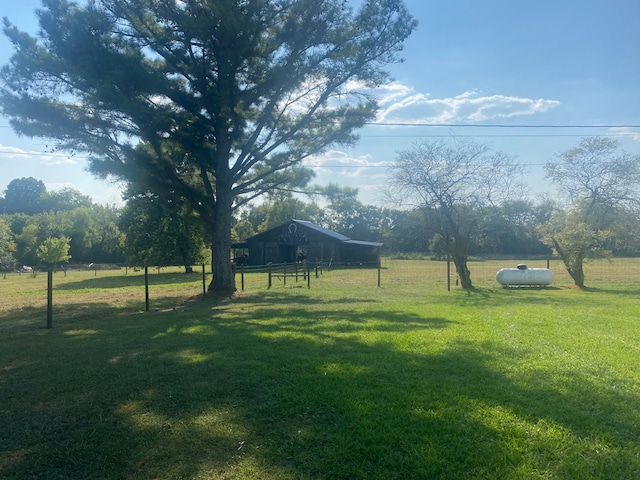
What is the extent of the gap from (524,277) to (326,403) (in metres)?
19.0

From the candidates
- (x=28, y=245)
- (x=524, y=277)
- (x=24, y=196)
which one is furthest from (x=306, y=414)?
(x=24, y=196)

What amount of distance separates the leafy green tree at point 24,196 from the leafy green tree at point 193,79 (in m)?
97.8

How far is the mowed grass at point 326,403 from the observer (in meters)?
3.41

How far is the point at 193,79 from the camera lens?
613 inches

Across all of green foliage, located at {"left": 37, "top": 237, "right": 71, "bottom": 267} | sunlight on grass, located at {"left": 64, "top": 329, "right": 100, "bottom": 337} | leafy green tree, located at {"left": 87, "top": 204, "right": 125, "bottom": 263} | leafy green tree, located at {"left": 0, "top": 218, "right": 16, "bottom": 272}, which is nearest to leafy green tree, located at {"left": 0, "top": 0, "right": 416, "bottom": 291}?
sunlight on grass, located at {"left": 64, "top": 329, "right": 100, "bottom": 337}

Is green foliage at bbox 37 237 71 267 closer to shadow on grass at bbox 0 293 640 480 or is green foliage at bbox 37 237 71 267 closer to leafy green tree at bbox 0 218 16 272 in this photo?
leafy green tree at bbox 0 218 16 272

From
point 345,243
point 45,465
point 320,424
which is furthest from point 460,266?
point 345,243

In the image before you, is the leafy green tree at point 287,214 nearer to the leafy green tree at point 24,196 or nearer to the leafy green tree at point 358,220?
the leafy green tree at point 358,220

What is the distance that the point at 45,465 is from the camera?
3484mm

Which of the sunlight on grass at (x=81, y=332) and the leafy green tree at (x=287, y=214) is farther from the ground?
the leafy green tree at (x=287, y=214)

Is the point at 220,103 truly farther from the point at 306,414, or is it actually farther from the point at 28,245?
the point at 28,245

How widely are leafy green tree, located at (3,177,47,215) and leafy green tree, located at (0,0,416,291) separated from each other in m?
97.8

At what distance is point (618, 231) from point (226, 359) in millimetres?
20264

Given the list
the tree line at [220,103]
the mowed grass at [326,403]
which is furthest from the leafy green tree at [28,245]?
the mowed grass at [326,403]
